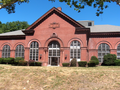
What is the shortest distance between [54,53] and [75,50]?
12.4ft

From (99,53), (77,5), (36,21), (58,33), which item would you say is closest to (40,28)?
(36,21)

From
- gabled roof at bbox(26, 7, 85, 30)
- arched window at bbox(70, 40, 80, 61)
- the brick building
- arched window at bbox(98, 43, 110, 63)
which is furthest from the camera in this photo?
arched window at bbox(98, 43, 110, 63)

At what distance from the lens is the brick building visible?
872 inches

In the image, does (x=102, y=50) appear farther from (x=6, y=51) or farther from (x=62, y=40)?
(x=6, y=51)

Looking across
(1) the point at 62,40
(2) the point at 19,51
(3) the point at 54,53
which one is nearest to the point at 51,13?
(1) the point at 62,40

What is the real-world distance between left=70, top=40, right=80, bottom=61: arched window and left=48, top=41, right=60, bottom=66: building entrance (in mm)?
2354

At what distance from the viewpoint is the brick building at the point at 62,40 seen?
22156mm

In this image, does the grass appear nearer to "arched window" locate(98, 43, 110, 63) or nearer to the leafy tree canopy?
"arched window" locate(98, 43, 110, 63)

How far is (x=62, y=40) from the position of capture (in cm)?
2252

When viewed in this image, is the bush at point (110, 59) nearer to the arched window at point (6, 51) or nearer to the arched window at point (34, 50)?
the arched window at point (34, 50)

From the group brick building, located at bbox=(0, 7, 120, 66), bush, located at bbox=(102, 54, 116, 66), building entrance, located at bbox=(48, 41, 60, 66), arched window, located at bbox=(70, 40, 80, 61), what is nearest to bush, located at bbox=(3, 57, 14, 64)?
brick building, located at bbox=(0, 7, 120, 66)

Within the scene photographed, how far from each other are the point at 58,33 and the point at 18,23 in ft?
133

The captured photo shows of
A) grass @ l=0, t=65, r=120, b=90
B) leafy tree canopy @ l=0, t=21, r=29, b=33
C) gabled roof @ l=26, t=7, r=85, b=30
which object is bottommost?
grass @ l=0, t=65, r=120, b=90

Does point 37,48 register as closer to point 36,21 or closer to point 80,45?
point 36,21
